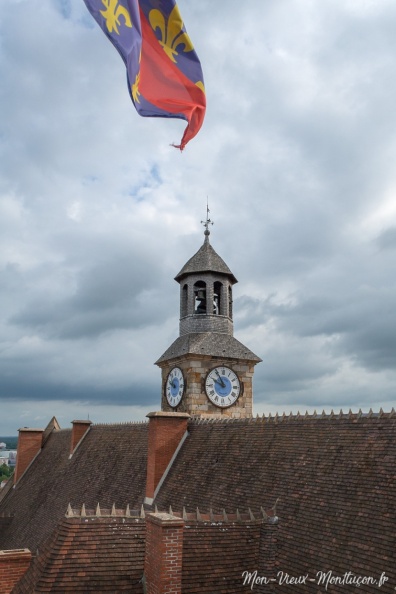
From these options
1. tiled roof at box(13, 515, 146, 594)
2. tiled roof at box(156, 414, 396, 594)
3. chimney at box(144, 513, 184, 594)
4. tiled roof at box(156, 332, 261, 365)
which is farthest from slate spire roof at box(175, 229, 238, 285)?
chimney at box(144, 513, 184, 594)

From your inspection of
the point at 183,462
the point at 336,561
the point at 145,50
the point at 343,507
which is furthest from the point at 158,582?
the point at 145,50

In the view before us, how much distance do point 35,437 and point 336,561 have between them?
27723 millimetres

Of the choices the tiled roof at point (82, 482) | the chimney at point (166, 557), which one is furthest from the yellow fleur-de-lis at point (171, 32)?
the tiled roof at point (82, 482)

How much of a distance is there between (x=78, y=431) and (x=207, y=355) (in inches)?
379

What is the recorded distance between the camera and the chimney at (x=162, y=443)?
18516 millimetres

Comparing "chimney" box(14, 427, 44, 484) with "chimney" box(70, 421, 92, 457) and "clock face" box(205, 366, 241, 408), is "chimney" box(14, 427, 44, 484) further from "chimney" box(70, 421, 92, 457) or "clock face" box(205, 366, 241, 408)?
"clock face" box(205, 366, 241, 408)

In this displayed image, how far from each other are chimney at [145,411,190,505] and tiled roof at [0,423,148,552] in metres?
0.89

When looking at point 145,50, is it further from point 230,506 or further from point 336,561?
point 230,506

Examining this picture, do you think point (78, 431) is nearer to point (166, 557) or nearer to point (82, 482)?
point (82, 482)

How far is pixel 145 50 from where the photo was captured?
8891mm

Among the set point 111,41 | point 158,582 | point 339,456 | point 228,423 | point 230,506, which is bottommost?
point 158,582

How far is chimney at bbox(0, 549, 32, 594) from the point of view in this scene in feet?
36.4

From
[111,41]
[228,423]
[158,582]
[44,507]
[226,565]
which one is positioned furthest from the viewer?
[44,507]

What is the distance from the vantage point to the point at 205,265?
24844 millimetres
